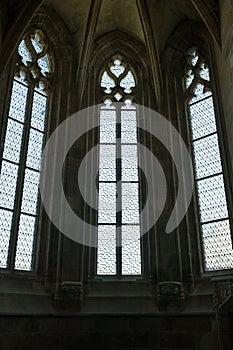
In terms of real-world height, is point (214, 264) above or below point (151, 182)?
below

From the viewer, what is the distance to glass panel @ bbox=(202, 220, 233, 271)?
8562mm

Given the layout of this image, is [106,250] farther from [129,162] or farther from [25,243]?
[129,162]

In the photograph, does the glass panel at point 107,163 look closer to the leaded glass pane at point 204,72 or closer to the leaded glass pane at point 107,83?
the leaded glass pane at point 107,83

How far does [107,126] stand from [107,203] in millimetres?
2316

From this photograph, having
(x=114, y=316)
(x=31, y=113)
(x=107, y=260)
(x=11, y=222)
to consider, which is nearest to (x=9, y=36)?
(x=31, y=113)

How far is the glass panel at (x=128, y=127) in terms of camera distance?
419 inches

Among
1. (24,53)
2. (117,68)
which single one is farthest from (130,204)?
(24,53)

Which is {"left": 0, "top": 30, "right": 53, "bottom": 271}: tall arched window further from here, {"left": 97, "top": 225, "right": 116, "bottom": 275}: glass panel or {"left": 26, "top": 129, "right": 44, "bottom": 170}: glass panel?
{"left": 97, "top": 225, "right": 116, "bottom": 275}: glass panel

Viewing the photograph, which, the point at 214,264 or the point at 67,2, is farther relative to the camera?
the point at 67,2

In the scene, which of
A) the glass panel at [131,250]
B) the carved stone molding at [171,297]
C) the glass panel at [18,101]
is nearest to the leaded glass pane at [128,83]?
the glass panel at [18,101]

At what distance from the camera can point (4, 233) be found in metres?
8.47

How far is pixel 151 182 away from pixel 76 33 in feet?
16.6

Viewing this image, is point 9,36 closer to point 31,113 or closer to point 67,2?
point 31,113

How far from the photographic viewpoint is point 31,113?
10102 mm
